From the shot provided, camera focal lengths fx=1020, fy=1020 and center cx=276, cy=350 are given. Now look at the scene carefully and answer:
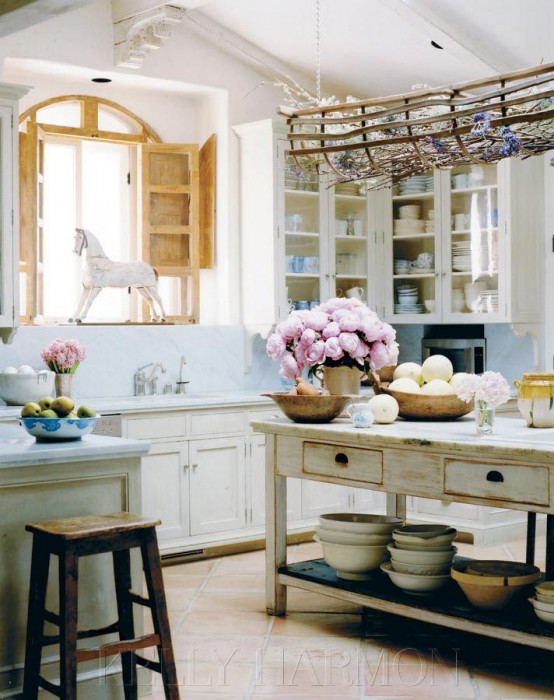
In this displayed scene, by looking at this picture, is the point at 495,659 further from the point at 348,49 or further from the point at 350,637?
the point at 348,49

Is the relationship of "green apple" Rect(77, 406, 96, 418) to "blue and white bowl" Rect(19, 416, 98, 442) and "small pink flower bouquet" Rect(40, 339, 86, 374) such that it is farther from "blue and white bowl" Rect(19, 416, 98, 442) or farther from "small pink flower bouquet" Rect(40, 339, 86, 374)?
"small pink flower bouquet" Rect(40, 339, 86, 374)

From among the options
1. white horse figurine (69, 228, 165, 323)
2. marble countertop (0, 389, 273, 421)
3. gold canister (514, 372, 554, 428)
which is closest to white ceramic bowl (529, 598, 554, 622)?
gold canister (514, 372, 554, 428)

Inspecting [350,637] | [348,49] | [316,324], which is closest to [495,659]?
[350,637]

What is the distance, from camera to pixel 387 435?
13.7 ft

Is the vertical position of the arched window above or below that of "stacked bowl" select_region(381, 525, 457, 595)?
above

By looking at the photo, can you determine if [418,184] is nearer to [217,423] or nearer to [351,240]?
[351,240]

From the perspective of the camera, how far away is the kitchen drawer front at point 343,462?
4273mm

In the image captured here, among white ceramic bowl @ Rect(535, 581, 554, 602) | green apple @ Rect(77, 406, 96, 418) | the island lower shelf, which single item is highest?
green apple @ Rect(77, 406, 96, 418)

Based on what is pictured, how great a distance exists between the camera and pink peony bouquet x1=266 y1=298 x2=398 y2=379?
4609 mm

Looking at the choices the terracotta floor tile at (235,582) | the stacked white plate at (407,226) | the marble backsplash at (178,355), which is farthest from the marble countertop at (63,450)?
the stacked white plate at (407,226)

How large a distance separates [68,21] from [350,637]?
4.13 meters

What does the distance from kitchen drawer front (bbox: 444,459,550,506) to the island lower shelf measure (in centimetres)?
Result: 48

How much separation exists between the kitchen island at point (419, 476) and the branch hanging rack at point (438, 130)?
3.71 feet

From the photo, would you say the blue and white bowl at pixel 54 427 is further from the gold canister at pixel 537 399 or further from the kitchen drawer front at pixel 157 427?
the kitchen drawer front at pixel 157 427
